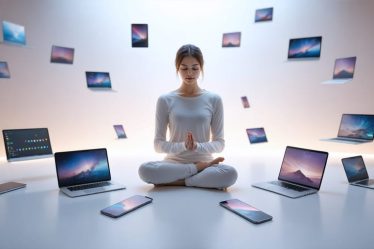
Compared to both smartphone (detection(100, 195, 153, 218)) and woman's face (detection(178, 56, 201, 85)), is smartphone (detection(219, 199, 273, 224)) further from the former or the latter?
woman's face (detection(178, 56, 201, 85))

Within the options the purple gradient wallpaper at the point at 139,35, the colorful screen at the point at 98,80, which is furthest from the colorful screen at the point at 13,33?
the purple gradient wallpaper at the point at 139,35

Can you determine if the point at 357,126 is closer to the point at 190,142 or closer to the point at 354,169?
the point at 354,169

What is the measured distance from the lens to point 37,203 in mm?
1970

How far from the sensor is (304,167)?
2258 mm

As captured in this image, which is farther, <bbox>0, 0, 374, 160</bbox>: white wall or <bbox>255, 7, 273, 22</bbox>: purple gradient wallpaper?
<bbox>255, 7, 273, 22</bbox>: purple gradient wallpaper

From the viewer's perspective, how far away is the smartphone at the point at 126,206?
1748 millimetres

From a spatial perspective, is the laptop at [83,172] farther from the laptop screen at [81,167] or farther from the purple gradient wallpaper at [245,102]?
the purple gradient wallpaper at [245,102]

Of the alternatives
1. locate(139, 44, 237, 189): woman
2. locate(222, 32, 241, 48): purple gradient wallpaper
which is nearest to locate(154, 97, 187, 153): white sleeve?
locate(139, 44, 237, 189): woman

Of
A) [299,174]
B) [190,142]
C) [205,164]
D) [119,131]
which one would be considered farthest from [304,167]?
[119,131]

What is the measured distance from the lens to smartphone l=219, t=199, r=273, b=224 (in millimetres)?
1667

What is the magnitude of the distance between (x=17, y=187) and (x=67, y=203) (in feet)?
1.71

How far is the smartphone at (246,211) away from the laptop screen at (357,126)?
1.77 metres

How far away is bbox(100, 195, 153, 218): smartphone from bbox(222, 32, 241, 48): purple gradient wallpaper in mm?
2310

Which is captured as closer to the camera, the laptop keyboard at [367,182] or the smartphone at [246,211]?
the smartphone at [246,211]
